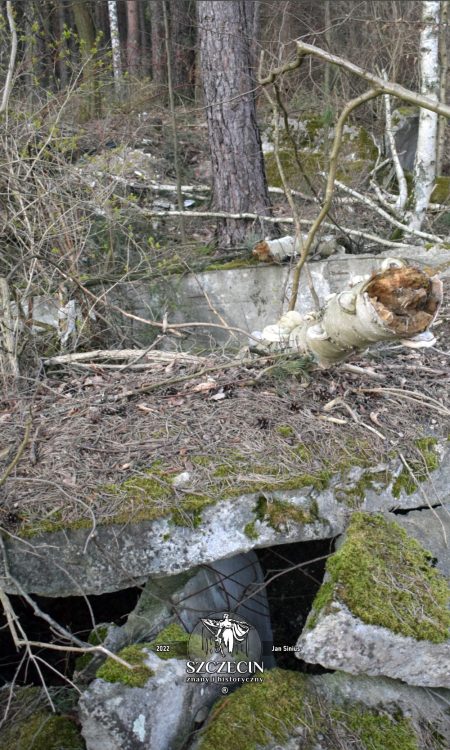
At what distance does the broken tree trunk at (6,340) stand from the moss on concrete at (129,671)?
200 centimetres

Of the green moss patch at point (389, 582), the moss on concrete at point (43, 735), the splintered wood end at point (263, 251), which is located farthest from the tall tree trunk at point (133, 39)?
the moss on concrete at point (43, 735)

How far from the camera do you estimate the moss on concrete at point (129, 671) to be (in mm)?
2639

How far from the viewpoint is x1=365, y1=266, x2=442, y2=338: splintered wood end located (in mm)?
2619

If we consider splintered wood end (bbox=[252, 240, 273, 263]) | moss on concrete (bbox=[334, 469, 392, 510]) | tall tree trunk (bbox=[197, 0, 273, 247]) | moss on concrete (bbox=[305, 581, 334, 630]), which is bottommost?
moss on concrete (bbox=[305, 581, 334, 630])

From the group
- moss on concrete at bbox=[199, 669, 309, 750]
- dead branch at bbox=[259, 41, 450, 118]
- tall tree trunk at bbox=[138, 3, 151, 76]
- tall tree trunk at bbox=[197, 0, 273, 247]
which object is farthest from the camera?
tall tree trunk at bbox=[138, 3, 151, 76]

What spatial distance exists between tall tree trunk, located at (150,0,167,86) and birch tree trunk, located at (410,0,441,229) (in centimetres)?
→ 494

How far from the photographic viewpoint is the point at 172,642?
291 centimetres

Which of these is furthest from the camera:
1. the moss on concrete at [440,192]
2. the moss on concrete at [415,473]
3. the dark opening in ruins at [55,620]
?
the moss on concrete at [440,192]

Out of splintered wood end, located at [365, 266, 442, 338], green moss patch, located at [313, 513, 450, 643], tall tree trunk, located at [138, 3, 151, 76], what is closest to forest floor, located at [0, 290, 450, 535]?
green moss patch, located at [313, 513, 450, 643]

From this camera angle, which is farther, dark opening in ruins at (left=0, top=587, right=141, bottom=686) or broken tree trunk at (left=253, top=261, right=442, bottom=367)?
dark opening in ruins at (left=0, top=587, right=141, bottom=686)

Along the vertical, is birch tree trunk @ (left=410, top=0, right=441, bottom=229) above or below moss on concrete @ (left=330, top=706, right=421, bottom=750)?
above

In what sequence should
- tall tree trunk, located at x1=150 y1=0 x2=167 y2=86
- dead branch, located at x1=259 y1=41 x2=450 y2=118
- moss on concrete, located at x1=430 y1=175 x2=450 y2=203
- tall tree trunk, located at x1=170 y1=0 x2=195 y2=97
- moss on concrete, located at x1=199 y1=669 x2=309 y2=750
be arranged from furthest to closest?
tall tree trunk, located at x1=150 y1=0 x2=167 y2=86 → tall tree trunk, located at x1=170 y1=0 x2=195 y2=97 → moss on concrete, located at x1=430 y1=175 x2=450 y2=203 → moss on concrete, located at x1=199 y1=669 x2=309 y2=750 → dead branch, located at x1=259 y1=41 x2=450 y2=118

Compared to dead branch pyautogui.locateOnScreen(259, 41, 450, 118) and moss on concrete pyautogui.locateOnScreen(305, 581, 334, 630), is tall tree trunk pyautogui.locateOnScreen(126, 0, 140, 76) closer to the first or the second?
dead branch pyautogui.locateOnScreen(259, 41, 450, 118)

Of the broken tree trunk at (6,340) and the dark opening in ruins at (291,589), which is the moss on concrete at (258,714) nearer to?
the dark opening in ruins at (291,589)
